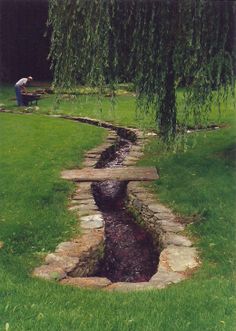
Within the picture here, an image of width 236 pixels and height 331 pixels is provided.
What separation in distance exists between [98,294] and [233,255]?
6.14 feet

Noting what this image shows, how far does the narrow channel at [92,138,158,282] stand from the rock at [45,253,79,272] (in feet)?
1.54

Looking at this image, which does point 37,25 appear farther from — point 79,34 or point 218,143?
point 79,34

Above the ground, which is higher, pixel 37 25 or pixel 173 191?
pixel 37 25

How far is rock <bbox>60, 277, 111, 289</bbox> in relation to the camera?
5.14m

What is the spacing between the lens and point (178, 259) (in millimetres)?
5840

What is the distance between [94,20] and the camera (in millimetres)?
7582

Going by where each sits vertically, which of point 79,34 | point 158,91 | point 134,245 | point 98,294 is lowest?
point 134,245

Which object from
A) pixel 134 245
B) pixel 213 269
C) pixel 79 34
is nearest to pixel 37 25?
pixel 79 34

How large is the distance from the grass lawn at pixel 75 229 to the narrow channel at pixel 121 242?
60 centimetres

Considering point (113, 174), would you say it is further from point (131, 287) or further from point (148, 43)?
point (131, 287)

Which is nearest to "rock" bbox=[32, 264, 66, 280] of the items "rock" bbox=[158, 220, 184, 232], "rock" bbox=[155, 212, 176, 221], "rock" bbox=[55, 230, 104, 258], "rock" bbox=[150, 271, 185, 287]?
"rock" bbox=[55, 230, 104, 258]

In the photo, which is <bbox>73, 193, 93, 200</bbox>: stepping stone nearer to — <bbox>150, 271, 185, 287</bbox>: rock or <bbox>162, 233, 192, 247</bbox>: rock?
<bbox>162, 233, 192, 247</bbox>: rock

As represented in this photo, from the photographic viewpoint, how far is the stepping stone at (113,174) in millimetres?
9312

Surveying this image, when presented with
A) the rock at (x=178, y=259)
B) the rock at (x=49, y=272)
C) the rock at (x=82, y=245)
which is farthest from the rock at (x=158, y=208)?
the rock at (x=49, y=272)
